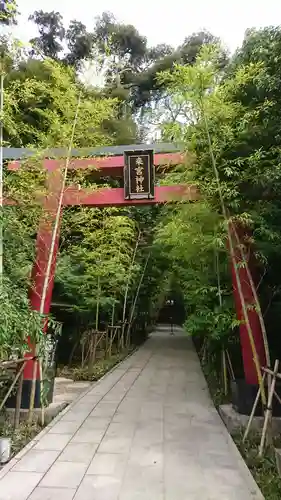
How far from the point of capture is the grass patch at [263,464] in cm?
237

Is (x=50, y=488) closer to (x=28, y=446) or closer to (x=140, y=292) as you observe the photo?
(x=28, y=446)

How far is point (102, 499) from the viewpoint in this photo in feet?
7.18

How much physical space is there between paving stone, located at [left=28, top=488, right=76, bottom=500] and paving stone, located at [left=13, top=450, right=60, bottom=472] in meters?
0.31

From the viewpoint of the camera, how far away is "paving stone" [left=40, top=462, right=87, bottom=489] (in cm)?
237

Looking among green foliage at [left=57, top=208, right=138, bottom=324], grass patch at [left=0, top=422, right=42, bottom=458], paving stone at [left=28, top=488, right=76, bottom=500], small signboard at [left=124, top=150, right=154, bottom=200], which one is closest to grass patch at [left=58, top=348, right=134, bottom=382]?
green foliage at [left=57, top=208, right=138, bottom=324]

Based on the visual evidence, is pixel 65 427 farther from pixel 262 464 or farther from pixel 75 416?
pixel 262 464

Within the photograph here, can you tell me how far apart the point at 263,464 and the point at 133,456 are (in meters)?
0.85

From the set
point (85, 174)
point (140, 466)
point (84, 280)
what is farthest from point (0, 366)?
point (84, 280)

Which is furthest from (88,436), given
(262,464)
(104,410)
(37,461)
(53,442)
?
(262,464)

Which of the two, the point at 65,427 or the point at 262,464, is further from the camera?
the point at 65,427

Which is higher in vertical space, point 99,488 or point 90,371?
point 90,371

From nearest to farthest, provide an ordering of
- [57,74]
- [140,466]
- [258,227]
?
[140,466] → [258,227] → [57,74]

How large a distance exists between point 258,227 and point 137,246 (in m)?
6.56

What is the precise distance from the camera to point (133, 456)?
288 cm
